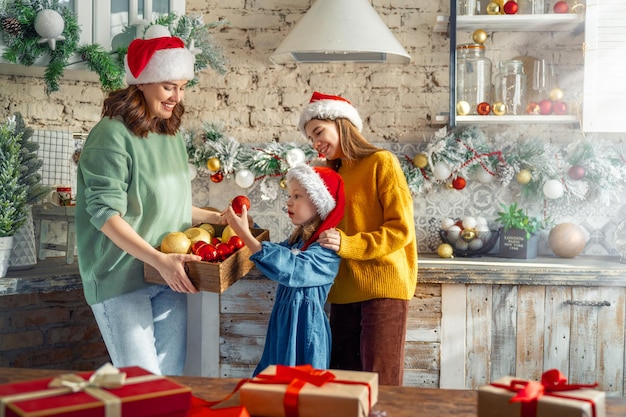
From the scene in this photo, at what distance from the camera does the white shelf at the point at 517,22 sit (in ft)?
11.2

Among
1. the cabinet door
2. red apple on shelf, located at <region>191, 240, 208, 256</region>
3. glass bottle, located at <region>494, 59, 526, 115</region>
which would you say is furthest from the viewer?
glass bottle, located at <region>494, 59, 526, 115</region>

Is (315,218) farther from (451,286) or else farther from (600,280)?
(600,280)

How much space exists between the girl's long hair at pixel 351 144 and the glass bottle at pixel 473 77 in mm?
1012

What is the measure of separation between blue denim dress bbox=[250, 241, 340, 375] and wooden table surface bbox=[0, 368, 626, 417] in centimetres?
77

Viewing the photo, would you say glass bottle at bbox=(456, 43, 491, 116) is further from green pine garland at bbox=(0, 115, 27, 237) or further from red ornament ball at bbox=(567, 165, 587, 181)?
green pine garland at bbox=(0, 115, 27, 237)

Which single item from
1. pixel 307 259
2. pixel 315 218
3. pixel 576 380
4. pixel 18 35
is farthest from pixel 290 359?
pixel 18 35

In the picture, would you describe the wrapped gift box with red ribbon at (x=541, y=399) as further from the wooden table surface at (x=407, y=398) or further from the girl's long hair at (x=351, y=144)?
the girl's long hair at (x=351, y=144)

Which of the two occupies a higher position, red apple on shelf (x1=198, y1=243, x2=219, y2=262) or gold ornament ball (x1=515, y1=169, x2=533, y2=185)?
gold ornament ball (x1=515, y1=169, x2=533, y2=185)

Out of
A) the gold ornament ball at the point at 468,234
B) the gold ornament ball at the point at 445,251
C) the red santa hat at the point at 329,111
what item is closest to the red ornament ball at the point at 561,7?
the gold ornament ball at the point at 468,234

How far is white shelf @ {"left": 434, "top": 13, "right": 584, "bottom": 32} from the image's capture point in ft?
11.2

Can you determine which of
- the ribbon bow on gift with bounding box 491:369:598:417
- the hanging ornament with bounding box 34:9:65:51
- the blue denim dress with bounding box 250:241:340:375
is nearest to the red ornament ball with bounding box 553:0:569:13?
the blue denim dress with bounding box 250:241:340:375

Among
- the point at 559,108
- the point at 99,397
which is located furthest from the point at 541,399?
the point at 559,108

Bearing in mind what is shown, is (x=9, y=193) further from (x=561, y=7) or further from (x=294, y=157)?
(x=561, y=7)

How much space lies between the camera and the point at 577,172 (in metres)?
3.53
